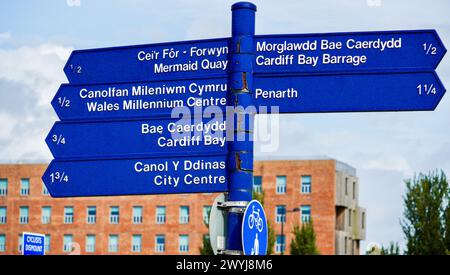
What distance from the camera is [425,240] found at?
197 feet

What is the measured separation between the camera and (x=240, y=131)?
37.4ft

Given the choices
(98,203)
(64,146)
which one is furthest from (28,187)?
(64,146)

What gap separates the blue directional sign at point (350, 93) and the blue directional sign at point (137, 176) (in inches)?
41.3

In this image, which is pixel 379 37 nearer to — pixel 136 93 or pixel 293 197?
pixel 136 93

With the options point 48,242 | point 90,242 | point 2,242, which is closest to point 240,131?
point 90,242

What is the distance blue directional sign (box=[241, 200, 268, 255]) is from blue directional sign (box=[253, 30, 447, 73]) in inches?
72.4

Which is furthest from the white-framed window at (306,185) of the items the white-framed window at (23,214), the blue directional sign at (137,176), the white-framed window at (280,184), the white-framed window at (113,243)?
the blue directional sign at (137,176)

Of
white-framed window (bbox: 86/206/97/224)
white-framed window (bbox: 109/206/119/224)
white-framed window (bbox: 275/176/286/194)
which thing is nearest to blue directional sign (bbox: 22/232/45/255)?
white-framed window (bbox: 275/176/286/194)

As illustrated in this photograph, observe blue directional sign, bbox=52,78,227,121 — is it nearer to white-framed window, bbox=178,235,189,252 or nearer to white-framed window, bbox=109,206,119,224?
white-framed window, bbox=178,235,189,252

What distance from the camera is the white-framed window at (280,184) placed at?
98.7 metres

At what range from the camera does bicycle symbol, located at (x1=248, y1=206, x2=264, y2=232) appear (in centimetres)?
1097

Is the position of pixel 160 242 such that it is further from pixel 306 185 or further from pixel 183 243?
pixel 306 185

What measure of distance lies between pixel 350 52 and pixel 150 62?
2.64 meters
